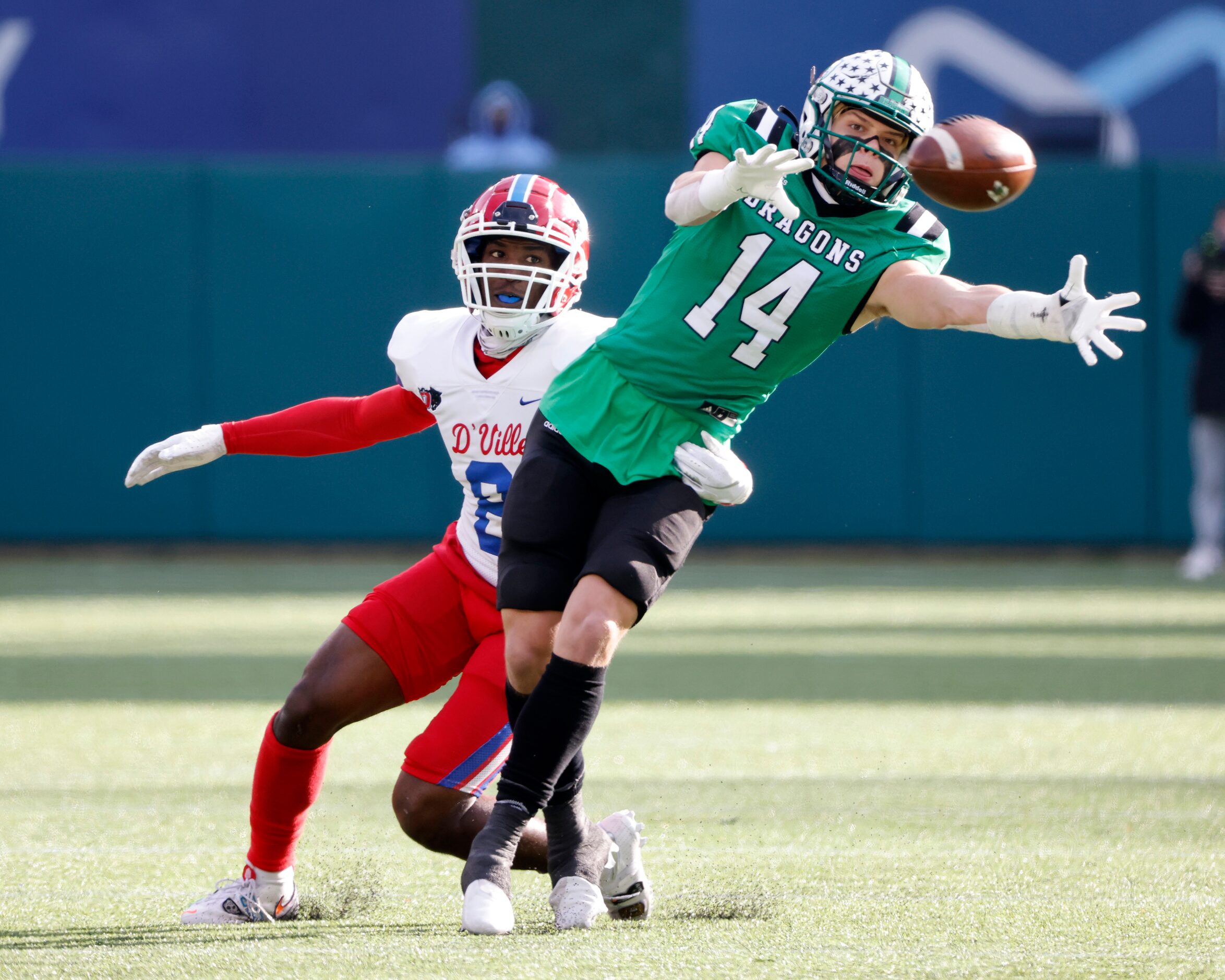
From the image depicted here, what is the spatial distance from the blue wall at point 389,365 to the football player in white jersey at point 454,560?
9.09 meters

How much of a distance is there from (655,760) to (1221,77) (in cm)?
1216

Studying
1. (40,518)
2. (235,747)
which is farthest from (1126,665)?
(40,518)

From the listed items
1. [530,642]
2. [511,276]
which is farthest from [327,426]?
[530,642]

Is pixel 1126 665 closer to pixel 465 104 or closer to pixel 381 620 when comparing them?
Answer: pixel 381 620

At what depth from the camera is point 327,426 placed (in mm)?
4551

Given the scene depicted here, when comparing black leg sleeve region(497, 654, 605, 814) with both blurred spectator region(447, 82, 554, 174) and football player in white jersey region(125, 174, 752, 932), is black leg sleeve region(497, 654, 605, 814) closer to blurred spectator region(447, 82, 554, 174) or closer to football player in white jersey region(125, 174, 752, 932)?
football player in white jersey region(125, 174, 752, 932)

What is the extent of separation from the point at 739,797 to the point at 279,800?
1.85 m

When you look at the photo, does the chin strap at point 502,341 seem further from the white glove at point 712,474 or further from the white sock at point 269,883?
the white sock at point 269,883

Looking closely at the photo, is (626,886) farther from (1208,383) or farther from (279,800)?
(1208,383)

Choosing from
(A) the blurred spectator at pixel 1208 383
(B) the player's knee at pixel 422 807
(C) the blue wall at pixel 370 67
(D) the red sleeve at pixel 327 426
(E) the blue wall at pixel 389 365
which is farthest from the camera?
(C) the blue wall at pixel 370 67

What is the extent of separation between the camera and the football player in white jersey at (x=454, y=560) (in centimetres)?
411

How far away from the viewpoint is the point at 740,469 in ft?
13.5

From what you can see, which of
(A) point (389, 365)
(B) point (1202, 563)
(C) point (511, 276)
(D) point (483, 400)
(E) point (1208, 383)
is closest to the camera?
(C) point (511, 276)

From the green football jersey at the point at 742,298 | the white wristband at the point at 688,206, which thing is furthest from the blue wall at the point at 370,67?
the white wristband at the point at 688,206
